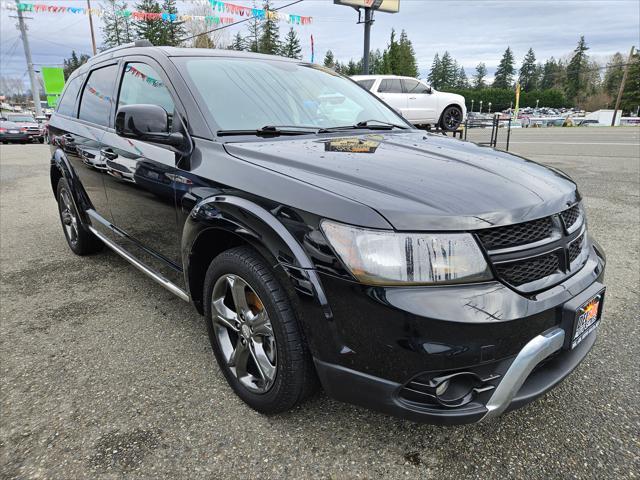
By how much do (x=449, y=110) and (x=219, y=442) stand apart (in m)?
13.4

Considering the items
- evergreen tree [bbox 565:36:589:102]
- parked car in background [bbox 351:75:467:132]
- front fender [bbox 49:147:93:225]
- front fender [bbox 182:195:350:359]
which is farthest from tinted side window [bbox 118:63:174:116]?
evergreen tree [bbox 565:36:589:102]

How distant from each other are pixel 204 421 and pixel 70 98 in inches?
139

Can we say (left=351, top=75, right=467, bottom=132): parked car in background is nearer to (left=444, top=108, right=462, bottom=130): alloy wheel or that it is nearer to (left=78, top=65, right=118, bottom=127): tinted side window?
(left=444, top=108, right=462, bottom=130): alloy wheel

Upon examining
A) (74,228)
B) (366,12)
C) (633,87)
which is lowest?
(74,228)

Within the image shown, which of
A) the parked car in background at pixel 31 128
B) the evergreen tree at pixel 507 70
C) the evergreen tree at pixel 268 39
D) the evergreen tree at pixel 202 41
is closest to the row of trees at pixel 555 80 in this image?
the evergreen tree at pixel 507 70

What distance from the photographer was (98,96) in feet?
11.7

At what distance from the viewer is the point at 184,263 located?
2410 millimetres

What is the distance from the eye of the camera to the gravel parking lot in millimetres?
1829

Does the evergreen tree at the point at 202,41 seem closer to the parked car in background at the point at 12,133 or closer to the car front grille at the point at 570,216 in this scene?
the parked car in background at the point at 12,133

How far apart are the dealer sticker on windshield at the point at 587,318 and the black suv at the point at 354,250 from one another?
0.01m

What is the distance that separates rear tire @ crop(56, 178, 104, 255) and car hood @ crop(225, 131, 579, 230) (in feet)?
8.71

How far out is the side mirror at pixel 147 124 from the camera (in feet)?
7.50

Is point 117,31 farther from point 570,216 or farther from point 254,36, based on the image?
point 570,216

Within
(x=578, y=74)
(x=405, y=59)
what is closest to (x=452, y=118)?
(x=405, y=59)
